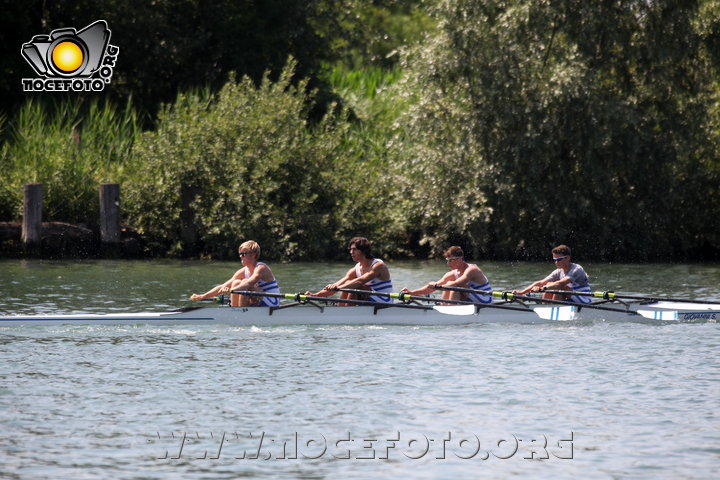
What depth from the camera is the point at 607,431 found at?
41.7ft

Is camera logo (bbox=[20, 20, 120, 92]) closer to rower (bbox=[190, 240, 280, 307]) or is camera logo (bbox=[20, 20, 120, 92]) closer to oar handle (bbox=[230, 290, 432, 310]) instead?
rower (bbox=[190, 240, 280, 307])

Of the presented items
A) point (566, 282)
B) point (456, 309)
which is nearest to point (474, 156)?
point (566, 282)

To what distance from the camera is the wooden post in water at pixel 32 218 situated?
32.1 meters

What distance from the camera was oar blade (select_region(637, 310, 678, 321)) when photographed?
20172 millimetres

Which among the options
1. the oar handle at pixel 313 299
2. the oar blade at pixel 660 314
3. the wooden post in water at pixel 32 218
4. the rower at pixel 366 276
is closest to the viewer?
the oar handle at pixel 313 299

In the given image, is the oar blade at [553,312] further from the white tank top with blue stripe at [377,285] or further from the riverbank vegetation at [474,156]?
the riverbank vegetation at [474,156]

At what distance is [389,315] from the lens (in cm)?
1992

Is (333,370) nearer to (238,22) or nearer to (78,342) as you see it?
(78,342)

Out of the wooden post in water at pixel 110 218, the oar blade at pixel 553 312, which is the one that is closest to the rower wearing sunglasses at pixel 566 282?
the oar blade at pixel 553 312

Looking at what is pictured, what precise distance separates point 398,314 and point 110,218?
15.4 metres

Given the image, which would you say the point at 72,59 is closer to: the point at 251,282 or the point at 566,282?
the point at 251,282

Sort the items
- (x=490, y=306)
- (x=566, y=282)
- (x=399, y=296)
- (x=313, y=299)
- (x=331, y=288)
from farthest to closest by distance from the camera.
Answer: (x=566, y=282) < (x=490, y=306) < (x=399, y=296) < (x=331, y=288) < (x=313, y=299)

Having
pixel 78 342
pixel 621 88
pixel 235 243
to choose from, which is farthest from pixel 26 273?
pixel 621 88

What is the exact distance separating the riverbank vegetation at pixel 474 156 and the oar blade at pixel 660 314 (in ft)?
43.1
